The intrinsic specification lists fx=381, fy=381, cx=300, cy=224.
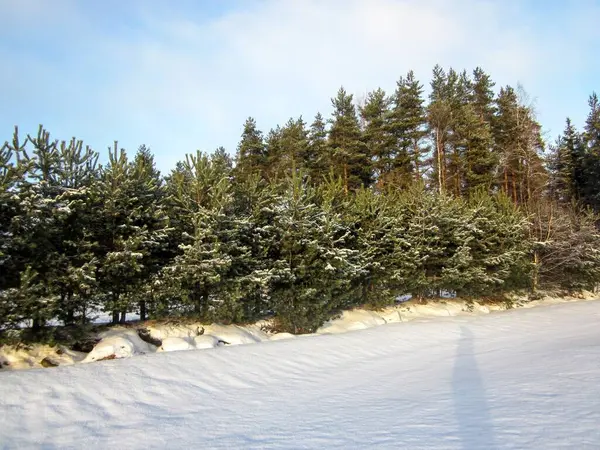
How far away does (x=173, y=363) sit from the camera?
23.9 feet

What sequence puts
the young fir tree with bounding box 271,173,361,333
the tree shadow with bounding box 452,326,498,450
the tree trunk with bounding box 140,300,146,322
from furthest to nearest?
the young fir tree with bounding box 271,173,361,333 < the tree trunk with bounding box 140,300,146,322 < the tree shadow with bounding box 452,326,498,450

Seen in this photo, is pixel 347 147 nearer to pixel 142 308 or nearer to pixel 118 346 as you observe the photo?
pixel 142 308

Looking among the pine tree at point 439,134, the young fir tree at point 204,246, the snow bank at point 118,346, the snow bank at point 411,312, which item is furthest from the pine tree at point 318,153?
the snow bank at point 118,346

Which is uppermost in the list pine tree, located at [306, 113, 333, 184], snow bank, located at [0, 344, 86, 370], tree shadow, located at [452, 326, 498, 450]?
pine tree, located at [306, 113, 333, 184]

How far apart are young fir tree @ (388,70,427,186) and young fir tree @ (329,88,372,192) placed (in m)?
2.23

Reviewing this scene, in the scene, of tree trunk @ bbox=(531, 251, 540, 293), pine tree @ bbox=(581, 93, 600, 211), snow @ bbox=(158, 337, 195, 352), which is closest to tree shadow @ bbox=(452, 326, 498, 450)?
snow @ bbox=(158, 337, 195, 352)

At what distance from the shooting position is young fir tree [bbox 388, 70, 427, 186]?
2533cm

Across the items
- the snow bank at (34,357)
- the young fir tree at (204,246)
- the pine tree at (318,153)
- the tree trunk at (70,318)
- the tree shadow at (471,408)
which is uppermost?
the pine tree at (318,153)

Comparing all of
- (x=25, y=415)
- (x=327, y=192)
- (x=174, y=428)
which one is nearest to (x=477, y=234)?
(x=327, y=192)

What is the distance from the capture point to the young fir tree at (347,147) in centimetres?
2372

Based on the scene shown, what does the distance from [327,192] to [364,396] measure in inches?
314

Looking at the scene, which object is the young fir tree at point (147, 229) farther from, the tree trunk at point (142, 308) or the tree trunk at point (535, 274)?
the tree trunk at point (535, 274)

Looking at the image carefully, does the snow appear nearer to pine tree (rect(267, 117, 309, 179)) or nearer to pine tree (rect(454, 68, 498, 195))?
pine tree (rect(267, 117, 309, 179))

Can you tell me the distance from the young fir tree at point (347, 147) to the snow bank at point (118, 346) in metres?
16.3
